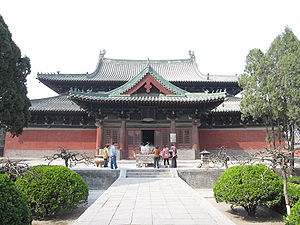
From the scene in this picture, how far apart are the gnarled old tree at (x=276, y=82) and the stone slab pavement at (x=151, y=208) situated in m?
8.70

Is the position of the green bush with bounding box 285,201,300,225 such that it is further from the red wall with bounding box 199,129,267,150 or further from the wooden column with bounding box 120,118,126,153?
the red wall with bounding box 199,129,267,150

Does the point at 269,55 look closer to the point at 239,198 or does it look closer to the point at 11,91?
the point at 239,198

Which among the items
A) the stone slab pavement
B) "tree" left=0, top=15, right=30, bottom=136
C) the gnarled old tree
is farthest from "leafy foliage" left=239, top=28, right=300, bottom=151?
"tree" left=0, top=15, right=30, bottom=136

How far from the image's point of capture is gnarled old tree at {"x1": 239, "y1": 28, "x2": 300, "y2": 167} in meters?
14.1

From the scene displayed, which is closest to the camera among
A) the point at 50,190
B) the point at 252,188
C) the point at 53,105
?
the point at 50,190

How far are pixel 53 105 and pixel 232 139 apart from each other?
1772 centimetres

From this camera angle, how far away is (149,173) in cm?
1342

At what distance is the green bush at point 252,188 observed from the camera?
8.21m

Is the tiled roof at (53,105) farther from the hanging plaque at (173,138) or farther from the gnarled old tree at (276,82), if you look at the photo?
the gnarled old tree at (276,82)

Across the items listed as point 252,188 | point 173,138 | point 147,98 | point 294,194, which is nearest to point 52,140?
point 147,98

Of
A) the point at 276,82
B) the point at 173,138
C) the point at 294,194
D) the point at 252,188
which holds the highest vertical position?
the point at 276,82

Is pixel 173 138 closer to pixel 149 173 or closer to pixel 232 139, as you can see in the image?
pixel 149 173

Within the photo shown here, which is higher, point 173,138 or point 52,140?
point 173,138

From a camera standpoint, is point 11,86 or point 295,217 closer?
point 295,217
